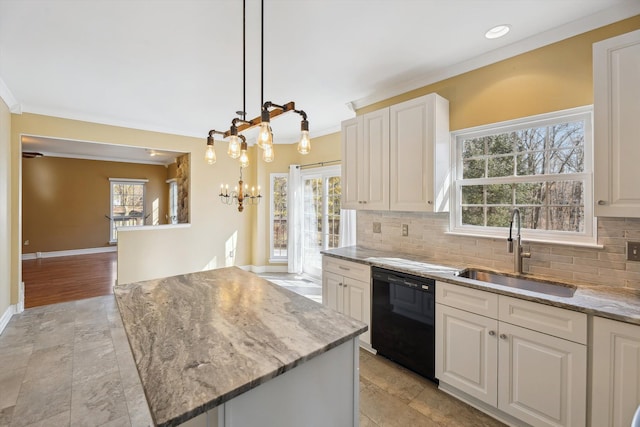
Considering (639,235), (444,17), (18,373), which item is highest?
(444,17)

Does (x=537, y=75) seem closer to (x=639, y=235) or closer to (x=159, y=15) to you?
(x=639, y=235)

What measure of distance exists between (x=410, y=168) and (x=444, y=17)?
46.9 inches

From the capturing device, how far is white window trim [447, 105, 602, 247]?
204 centimetres

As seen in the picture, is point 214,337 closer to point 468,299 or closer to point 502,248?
point 468,299

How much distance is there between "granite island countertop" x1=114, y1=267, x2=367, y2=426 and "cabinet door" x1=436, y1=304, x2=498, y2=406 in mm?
1066

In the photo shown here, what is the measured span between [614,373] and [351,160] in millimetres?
2569

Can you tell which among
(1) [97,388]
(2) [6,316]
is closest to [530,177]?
(1) [97,388]

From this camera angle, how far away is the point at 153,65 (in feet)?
8.73

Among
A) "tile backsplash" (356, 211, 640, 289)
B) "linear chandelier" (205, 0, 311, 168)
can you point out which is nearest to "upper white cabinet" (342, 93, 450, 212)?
"tile backsplash" (356, 211, 640, 289)

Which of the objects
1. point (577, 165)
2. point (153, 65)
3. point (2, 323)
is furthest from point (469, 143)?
point (2, 323)

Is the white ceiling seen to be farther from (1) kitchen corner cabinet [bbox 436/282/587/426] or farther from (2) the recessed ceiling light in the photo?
(1) kitchen corner cabinet [bbox 436/282/587/426]

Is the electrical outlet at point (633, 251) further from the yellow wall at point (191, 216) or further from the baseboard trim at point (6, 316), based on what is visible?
the baseboard trim at point (6, 316)

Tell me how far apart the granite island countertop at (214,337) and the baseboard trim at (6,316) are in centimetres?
263

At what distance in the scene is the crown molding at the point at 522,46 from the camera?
6.17 feet
